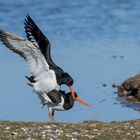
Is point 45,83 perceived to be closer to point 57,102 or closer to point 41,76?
point 41,76

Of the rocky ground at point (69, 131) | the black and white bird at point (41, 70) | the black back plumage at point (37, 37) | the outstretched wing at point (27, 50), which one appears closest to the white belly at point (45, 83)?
the black and white bird at point (41, 70)

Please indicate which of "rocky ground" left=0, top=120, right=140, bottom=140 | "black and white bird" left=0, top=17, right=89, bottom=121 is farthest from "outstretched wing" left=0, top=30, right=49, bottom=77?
"rocky ground" left=0, top=120, right=140, bottom=140

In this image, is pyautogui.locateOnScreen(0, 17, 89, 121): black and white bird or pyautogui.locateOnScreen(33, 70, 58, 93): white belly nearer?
pyautogui.locateOnScreen(0, 17, 89, 121): black and white bird

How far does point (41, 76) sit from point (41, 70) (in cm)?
→ 12

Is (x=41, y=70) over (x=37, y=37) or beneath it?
beneath

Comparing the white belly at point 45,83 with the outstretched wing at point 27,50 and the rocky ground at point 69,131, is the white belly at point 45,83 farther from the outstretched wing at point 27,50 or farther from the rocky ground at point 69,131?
the rocky ground at point 69,131

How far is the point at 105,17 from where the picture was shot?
127ft

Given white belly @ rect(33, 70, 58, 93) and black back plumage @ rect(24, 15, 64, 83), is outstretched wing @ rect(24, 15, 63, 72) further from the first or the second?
white belly @ rect(33, 70, 58, 93)

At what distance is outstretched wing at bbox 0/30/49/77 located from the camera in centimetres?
2003

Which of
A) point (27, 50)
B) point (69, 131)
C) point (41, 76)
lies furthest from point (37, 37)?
point (69, 131)

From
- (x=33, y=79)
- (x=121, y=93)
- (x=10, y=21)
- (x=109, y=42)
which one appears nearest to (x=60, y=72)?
(x=33, y=79)

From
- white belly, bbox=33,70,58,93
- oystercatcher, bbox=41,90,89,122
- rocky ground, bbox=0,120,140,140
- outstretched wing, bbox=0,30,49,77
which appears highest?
outstretched wing, bbox=0,30,49,77

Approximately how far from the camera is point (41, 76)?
67.2 feet

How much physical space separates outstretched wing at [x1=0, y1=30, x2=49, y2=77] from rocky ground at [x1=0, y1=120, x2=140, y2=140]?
169 cm
